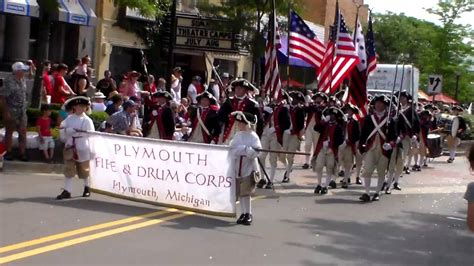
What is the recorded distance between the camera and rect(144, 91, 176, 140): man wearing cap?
12969 mm

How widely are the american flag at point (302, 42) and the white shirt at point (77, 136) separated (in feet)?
25.2

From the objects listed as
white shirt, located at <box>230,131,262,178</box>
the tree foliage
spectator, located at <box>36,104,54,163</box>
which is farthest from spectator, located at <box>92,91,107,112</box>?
the tree foliage

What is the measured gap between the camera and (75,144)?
11148mm

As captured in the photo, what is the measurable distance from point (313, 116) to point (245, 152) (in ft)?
27.8

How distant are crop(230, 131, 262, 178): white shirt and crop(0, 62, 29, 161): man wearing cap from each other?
17.2 ft

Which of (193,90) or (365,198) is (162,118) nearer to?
(365,198)

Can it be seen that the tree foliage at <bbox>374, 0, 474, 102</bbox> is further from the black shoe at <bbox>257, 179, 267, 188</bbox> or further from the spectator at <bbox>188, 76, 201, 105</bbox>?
the black shoe at <bbox>257, 179, 267, 188</bbox>

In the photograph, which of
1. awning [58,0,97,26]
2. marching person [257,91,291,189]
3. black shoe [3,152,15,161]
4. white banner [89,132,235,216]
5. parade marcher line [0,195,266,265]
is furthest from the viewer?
awning [58,0,97,26]

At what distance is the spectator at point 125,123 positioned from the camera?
13.4 m

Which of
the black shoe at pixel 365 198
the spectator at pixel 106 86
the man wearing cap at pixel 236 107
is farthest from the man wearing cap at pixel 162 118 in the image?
the spectator at pixel 106 86

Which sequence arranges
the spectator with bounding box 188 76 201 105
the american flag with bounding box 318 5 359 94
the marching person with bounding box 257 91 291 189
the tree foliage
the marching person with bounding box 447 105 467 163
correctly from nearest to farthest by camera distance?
the marching person with bounding box 257 91 291 189
the american flag with bounding box 318 5 359 94
the spectator with bounding box 188 76 201 105
the marching person with bounding box 447 105 467 163
the tree foliage

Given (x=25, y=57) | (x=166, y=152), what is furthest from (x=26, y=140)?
(x=25, y=57)

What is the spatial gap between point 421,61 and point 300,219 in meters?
37.7

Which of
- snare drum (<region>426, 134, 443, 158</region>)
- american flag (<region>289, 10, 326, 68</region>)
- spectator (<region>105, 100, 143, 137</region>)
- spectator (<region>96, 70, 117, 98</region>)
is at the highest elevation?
american flag (<region>289, 10, 326, 68</region>)
